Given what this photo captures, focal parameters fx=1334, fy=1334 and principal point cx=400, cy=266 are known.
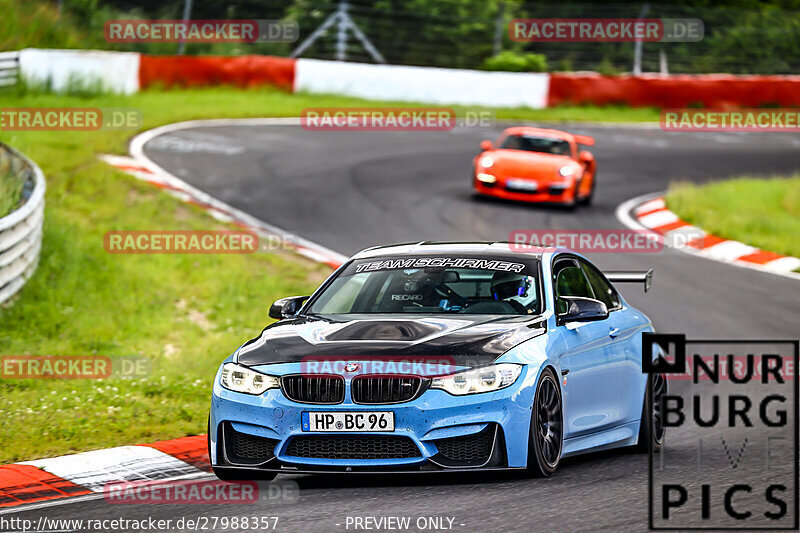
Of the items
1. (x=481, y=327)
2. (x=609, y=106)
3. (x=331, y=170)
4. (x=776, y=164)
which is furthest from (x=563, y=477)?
(x=609, y=106)

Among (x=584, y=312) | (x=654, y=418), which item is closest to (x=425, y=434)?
(x=584, y=312)

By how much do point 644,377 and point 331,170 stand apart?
13477 millimetres

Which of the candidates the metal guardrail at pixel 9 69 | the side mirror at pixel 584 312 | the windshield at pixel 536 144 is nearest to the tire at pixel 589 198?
the windshield at pixel 536 144

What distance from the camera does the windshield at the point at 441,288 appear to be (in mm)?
7934

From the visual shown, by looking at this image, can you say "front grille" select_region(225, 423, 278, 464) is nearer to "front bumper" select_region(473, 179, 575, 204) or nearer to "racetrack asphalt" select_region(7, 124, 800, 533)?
"racetrack asphalt" select_region(7, 124, 800, 533)

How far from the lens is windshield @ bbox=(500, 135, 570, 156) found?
20.3 metres

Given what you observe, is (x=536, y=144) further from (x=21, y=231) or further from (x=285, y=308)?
(x=285, y=308)

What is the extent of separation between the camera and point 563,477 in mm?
7270

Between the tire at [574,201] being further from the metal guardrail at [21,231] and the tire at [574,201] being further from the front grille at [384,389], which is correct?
the front grille at [384,389]

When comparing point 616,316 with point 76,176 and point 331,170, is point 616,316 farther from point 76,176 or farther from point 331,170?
point 331,170

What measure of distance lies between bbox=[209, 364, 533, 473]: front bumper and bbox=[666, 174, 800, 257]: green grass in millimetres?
12039

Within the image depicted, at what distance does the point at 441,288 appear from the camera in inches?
320

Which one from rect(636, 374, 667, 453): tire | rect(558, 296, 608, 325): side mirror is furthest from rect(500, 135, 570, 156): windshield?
rect(558, 296, 608, 325): side mirror

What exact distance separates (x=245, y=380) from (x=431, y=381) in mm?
1028
